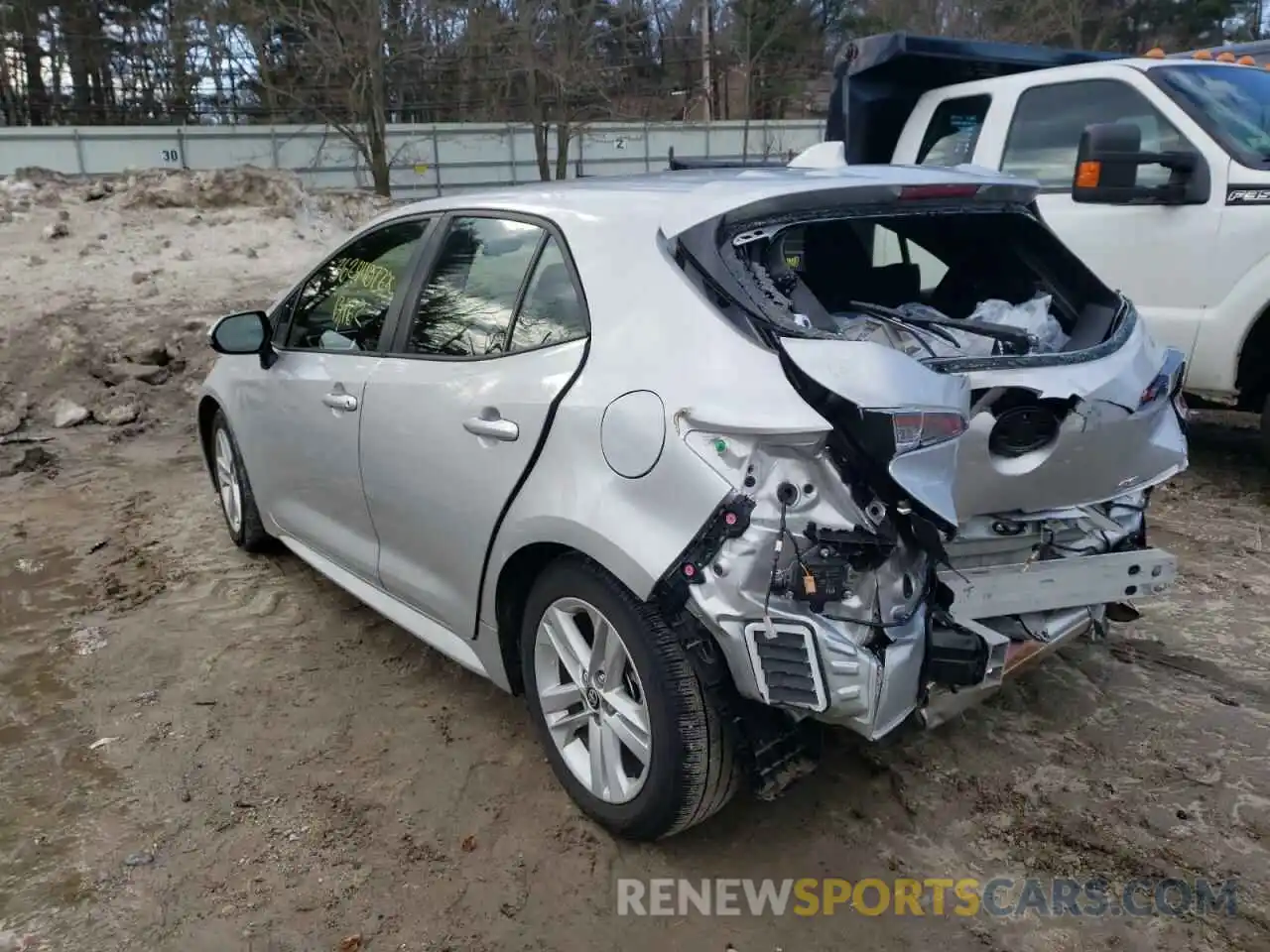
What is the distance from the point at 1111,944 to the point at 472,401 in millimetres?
2211

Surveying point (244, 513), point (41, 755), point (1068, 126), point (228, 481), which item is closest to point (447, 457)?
point (41, 755)

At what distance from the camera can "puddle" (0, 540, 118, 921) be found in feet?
9.41

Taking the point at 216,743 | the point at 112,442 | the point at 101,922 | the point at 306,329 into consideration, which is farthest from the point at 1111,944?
the point at 112,442

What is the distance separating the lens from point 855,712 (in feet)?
7.75

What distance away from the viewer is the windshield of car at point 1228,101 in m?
5.20

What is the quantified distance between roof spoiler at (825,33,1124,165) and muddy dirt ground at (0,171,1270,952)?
3136mm

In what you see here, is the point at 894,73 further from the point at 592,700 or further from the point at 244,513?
the point at 592,700

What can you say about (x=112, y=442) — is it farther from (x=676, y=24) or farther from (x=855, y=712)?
(x=676, y=24)

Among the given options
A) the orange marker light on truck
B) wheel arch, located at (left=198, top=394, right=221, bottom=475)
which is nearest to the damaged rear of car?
the orange marker light on truck

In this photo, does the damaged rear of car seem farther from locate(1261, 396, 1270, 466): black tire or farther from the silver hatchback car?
locate(1261, 396, 1270, 466): black tire

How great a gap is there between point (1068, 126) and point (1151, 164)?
0.81 metres

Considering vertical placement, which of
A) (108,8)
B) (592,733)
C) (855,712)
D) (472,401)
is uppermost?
(108,8)

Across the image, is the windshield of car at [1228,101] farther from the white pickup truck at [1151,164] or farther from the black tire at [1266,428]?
the black tire at [1266,428]

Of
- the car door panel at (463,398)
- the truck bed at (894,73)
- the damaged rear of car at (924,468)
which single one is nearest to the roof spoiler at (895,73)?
the truck bed at (894,73)
